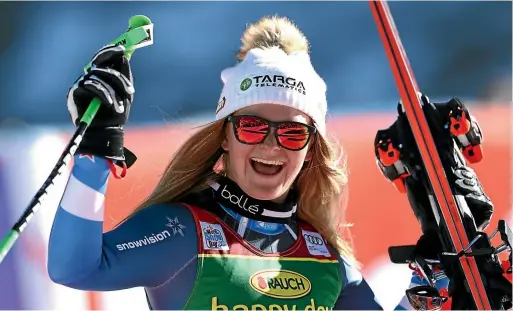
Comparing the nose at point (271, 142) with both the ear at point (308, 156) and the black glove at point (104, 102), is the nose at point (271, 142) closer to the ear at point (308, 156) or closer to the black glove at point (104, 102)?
the ear at point (308, 156)

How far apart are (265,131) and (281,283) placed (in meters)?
0.47

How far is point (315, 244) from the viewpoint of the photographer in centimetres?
316

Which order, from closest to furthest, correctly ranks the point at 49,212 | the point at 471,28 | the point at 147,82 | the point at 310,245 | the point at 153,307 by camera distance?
the point at 153,307, the point at 310,245, the point at 49,212, the point at 147,82, the point at 471,28

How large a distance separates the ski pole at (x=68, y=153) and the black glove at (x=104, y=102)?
38 mm

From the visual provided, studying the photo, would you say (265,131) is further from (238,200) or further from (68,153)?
(68,153)

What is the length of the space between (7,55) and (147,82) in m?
1.22

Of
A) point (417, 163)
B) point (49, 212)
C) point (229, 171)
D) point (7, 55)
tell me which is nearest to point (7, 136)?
point (49, 212)

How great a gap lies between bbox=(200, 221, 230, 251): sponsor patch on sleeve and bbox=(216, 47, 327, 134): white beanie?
36 centimetres

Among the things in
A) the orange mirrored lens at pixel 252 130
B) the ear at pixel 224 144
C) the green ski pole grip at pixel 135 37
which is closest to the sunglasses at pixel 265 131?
the orange mirrored lens at pixel 252 130

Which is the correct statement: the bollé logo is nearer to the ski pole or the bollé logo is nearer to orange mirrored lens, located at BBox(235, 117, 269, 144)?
orange mirrored lens, located at BBox(235, 117, 269, 144)

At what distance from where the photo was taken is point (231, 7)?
8.39 meters

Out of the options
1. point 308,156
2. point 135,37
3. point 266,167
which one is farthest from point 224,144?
point 135,37

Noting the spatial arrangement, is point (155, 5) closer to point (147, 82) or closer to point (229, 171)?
point (147, 82)

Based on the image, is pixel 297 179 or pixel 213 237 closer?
pixel 213 237
